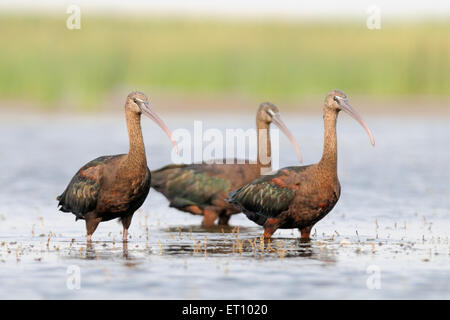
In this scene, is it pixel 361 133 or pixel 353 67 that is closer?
pixel 361 133

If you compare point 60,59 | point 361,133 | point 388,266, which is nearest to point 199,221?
point 388,266

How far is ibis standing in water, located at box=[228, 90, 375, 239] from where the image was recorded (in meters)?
12.3

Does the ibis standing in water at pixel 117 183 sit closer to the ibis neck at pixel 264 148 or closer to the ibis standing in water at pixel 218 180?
the ibis standing in water at pixel 218 180

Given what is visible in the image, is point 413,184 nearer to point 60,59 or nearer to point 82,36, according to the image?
point 60,59

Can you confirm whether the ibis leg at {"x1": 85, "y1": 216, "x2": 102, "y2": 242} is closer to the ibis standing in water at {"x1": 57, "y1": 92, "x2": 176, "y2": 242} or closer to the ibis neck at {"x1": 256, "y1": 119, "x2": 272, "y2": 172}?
the ibis standing in water at {"x1": 57, "y1": 92, "x2": 176, "y2": 242}

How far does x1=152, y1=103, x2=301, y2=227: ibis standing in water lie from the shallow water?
1.12 feet

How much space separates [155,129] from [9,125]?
435 cm

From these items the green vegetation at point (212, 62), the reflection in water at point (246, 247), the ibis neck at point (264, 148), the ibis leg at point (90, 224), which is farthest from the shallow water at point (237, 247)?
the green vegetation at point (212, 62)

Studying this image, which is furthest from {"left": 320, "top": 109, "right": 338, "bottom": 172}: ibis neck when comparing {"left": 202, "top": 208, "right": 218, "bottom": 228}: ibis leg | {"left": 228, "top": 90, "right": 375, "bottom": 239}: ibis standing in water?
{"left": 202, "top": 208, "right": 218, "bottom": 228}: ibis leg

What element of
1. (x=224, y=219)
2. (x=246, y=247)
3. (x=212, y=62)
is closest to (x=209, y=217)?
(x=224, y=219)

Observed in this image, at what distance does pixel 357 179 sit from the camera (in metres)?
20.1

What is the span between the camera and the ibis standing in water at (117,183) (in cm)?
1222

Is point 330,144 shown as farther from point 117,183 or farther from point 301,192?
point 117,183
